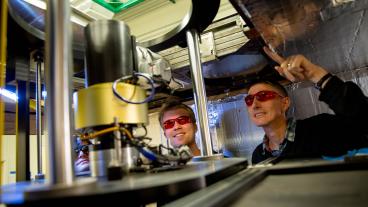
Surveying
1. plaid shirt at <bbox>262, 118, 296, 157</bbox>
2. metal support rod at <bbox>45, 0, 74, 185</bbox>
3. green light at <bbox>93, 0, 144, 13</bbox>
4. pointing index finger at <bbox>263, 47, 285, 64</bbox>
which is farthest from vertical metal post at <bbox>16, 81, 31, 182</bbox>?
plaid shirt at <bbox>262, 118, 296, 157</bbox>

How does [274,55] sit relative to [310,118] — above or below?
above

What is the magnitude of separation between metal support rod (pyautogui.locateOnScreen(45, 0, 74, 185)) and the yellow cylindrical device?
0.12 meters

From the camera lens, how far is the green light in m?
1.88

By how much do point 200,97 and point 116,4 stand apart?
1403 mm

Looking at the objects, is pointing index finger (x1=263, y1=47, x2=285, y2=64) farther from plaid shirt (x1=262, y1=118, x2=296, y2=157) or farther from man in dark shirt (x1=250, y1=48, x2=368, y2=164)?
plaid shirt (x1=262, y1=118, x2=296, y2=157)

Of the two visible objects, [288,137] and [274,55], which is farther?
[288,137]

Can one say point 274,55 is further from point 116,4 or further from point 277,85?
point 116,4

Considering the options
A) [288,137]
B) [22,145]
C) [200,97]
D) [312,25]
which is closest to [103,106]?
[200,97]

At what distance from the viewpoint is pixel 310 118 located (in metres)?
1.90

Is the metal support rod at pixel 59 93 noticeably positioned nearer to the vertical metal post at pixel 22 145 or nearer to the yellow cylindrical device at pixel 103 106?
the yellow cylindrical device at pixel 103 106

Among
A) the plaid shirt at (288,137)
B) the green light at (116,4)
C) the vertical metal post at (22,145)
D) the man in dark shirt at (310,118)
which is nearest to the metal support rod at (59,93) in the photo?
the vertical metal post at (22,145)

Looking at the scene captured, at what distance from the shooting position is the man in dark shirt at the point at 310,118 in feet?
5.08

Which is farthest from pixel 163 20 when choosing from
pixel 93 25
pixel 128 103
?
pixel 128 103

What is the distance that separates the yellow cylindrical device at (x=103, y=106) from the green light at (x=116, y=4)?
1.50 m
